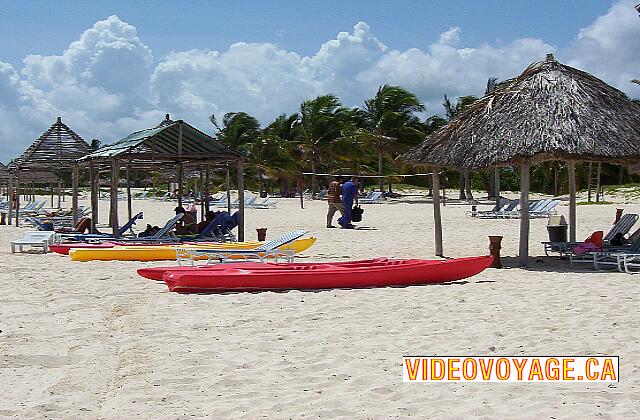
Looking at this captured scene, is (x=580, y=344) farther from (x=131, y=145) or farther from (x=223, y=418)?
(x=131, y=145)

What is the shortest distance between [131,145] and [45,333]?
9546 millimetres

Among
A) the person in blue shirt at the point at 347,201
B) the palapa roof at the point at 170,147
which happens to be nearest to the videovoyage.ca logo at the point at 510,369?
the palapa roof at the point at 170,147

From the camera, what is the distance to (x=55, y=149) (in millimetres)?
22203

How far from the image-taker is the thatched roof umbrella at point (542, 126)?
1168 cm

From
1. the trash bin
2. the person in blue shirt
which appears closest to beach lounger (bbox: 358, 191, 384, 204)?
the person in blue shirt

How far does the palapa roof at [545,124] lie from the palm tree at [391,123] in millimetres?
29686

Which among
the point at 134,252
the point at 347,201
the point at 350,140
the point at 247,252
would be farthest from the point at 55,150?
the point at 350,140

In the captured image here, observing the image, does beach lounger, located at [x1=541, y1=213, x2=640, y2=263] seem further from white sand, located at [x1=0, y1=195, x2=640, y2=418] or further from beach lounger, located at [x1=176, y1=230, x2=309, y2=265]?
beach lounger, located at [x1=176, y1=230, x2=309, y2=265]

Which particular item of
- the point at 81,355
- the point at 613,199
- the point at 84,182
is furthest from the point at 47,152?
the point at 84,182

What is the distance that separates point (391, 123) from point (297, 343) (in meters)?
37.8

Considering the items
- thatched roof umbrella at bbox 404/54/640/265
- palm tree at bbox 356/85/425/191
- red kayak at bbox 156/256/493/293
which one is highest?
palm tree at bbox 356/85/425/191

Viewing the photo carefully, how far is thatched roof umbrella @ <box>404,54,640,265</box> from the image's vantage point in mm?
11680

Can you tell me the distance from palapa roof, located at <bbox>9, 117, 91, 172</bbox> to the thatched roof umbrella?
1257 centimetres

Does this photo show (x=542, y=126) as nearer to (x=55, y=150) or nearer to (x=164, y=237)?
(x=164, y=237)
